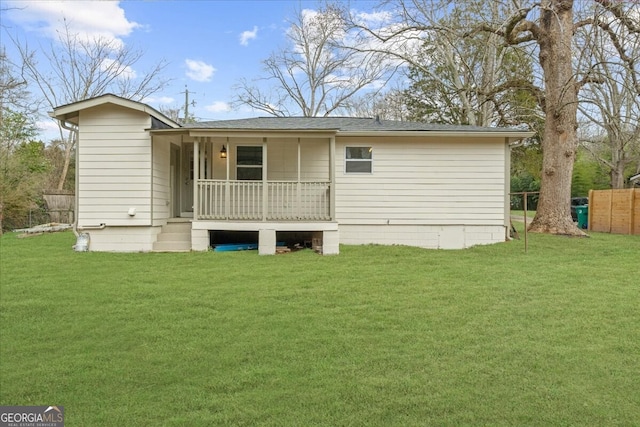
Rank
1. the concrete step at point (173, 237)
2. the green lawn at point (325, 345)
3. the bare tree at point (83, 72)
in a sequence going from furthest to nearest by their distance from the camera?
the bare tree at point (83, 72)
the concrete step at point (173, 237)
the green lawn at point (325, 345)

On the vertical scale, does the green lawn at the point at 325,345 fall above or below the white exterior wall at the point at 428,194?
below

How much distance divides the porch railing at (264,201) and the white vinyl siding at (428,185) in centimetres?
74

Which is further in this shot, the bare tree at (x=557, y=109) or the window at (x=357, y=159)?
the bare tree at (x=557, y=109)

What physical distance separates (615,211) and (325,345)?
47.5 ft

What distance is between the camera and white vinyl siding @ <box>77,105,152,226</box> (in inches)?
350

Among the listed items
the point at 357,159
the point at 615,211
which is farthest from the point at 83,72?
the point at 615,211

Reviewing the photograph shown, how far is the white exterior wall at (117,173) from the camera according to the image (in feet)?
29.2

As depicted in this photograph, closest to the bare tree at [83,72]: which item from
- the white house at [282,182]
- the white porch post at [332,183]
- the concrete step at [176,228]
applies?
the white house at [282,182]

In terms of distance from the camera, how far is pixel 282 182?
29.1 feet

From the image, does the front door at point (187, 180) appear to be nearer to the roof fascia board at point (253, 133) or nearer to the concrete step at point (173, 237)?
the concrete step at point (173, 237)

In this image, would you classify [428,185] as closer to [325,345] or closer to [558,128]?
[558,128]

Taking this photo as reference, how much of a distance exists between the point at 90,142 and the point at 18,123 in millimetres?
14331

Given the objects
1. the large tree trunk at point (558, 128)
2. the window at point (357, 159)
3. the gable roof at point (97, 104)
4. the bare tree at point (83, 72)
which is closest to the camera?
the gable roof at point (97, 104)

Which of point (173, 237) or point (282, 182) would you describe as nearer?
point (282, 182)
